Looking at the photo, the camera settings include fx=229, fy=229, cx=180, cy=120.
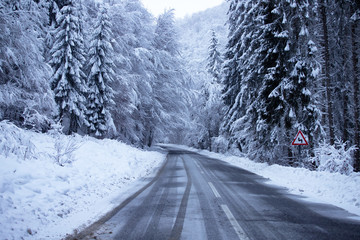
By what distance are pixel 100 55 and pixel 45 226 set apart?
1758 centimetres

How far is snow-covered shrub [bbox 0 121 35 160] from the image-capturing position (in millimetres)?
6648

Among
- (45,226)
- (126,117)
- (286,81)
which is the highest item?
(286,81)

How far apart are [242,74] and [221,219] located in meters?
15.3

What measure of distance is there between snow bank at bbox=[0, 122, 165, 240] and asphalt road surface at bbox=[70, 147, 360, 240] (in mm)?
698

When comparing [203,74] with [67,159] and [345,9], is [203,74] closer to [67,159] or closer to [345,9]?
[345,9]

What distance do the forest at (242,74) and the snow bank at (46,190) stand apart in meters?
2.78

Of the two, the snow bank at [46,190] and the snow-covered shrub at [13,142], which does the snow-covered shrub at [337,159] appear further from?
the snow-covered shrub at [13,142]

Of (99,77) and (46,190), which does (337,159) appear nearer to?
(46,190)

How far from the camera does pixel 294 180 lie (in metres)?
9.88

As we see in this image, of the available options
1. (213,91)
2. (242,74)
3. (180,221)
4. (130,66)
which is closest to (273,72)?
(242,74)

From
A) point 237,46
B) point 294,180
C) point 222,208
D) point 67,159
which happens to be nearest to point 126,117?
point 237,46

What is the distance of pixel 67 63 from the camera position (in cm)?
1692

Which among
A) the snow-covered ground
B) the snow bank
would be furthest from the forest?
the snow bank

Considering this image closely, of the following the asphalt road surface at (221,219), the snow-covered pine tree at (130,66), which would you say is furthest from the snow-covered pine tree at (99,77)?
the asphalt road surface at (221,219)
